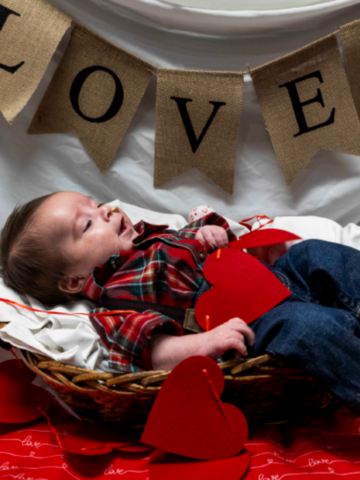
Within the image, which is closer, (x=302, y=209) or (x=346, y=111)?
(x=346, y=111)

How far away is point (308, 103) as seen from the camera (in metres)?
1.19

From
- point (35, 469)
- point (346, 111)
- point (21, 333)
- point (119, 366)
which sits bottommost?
point (35, 469)

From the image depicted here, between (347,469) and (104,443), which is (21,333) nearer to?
(104,443)

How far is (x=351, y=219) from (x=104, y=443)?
108cm

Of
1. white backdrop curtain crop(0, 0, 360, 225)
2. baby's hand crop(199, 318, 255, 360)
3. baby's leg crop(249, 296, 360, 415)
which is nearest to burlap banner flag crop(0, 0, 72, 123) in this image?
white backdrop curtain crop(0, 0, 360, 225)

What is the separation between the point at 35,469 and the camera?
0.81 meters

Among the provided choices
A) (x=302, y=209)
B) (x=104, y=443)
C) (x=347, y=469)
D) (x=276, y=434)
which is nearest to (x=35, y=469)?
(x=104, y=443)

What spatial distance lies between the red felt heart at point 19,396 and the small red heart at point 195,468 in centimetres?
35

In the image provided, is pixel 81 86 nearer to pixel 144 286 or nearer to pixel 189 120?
pixel 189 120

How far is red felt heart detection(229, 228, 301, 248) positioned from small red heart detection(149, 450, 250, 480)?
517 mm

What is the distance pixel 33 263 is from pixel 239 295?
57 centimetres

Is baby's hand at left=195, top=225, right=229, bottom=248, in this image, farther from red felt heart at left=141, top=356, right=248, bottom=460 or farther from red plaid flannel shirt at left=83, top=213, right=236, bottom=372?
red felt heart at left=141, top=356, right=248, bottom=460

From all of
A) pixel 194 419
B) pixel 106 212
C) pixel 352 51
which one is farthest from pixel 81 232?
pixel 352 51

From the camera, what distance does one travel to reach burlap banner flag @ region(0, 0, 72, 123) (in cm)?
113
